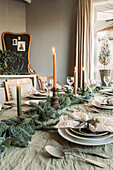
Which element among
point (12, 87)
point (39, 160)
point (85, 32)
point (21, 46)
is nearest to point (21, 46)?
point (21, 46)

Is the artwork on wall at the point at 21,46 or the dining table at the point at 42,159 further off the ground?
the artwork on wall at the point at 21,46

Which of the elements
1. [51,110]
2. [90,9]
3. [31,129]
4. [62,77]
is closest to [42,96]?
[51,110]

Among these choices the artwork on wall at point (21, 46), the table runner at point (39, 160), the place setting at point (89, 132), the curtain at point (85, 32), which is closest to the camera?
the table runner at point (39, 160)

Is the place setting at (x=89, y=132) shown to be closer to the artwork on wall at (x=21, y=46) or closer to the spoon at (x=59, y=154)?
the spoon at (x=59, y=154)

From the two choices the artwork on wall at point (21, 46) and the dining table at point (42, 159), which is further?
the artwork on wall at point (21, 46)

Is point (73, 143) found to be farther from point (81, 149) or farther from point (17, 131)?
point (17, 131)

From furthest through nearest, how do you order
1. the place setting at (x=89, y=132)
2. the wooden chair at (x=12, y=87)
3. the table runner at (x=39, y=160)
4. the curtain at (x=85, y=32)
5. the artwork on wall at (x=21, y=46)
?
the artwork on wall at (x=21, y=46)
the curtain at (x=85, y=32)
the wooden chair at (x=12, y=87)
the place setting at (x=89, y=132)
the table runner at (x=39, y=160)

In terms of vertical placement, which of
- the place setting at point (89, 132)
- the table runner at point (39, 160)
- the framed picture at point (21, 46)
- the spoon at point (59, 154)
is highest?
the framed picture at point (21, 46)

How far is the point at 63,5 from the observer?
12.3 feet

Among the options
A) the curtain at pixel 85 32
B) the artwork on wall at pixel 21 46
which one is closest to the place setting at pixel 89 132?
the curtain at pixel 85 32

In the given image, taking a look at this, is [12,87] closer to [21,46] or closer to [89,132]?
[89,132]

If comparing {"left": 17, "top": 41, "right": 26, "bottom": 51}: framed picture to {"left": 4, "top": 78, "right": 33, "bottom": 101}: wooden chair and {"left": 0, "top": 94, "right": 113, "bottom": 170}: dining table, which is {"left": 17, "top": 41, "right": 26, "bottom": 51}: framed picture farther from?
{"left": 0, "top": 94, "right": 113, "bottom": 170}: dining table

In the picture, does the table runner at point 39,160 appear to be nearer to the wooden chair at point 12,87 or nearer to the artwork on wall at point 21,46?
the wooden chair at point 12,87

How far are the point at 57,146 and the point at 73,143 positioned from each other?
7 cm
